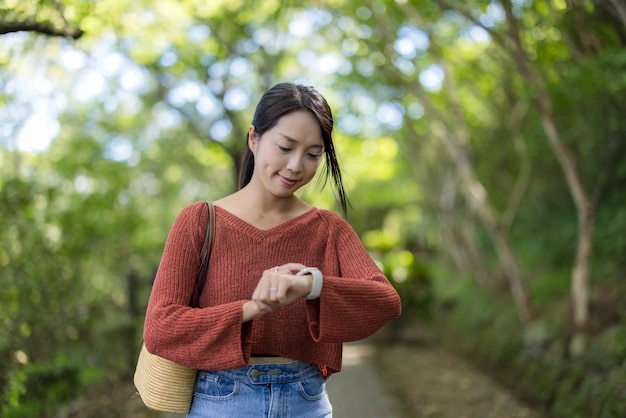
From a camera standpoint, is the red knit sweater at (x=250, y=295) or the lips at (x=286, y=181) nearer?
the red knit sweater at (x=250, y=295)

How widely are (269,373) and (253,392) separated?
0.23 ft

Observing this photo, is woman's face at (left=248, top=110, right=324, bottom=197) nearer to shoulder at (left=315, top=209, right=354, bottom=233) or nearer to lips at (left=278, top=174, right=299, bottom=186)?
lips at (left=278, top=174, right=299, bottom=186)

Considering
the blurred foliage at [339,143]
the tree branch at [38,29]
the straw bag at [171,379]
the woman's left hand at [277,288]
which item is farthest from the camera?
the blurred foliage at [339,143]

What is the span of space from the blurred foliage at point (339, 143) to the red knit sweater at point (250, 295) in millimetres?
2129

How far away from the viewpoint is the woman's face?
2.03m

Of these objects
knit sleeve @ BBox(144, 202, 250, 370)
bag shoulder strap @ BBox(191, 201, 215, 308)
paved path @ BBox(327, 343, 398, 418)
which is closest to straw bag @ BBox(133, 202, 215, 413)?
bag shoulder strap @ BBox(191, 201, 215, 308)

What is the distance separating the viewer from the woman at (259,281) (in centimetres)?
185

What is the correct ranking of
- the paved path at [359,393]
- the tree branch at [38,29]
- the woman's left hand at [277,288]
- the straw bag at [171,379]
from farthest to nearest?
1. the paved path at [359,393]
2. the tree branch at [38,29]
3. the straw bag at [171,379]
4. the woman's left hand at [277,288]

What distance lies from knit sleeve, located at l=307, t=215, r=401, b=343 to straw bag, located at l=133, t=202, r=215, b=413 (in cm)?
35

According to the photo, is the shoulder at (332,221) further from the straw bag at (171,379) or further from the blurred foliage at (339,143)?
the blurred foliage at (339,143)

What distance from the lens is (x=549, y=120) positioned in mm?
7414

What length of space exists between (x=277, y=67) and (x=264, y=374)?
9.95m

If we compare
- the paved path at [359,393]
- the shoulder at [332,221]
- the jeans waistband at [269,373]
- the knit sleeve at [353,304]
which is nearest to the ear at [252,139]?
the shoulder at [332,221]

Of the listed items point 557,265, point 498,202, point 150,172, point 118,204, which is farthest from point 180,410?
point 150,172
